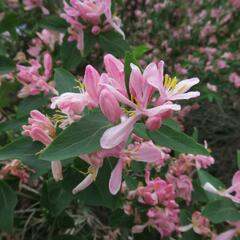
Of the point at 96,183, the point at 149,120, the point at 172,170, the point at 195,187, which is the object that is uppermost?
the point at 149,120

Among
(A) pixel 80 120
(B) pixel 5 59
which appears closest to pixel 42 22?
(B) pixel 5 59

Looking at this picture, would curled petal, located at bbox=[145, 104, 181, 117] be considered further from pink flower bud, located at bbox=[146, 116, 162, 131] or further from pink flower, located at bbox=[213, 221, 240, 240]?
pink flower, located at bbox=[213, 221, 240, 240]

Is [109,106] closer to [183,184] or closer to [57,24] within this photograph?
[183,184]

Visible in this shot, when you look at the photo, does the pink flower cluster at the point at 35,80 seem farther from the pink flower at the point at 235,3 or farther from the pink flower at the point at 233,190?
the pink flower at the point at 235,3

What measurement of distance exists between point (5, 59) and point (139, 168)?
770mm

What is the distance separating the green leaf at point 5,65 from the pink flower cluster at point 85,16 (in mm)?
251

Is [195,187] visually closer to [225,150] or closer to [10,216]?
[10,216]

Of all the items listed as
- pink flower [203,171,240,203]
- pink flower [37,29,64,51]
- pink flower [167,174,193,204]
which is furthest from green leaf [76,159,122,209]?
pink flower [37,29,64,51]

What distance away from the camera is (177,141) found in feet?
3.14

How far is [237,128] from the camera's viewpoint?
3898mm

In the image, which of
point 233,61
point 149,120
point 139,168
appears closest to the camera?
point 149,120

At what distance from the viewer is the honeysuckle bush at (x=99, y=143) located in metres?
0.93

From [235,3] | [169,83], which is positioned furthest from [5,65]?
[235,3]

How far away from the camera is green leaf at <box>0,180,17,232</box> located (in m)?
1.42
